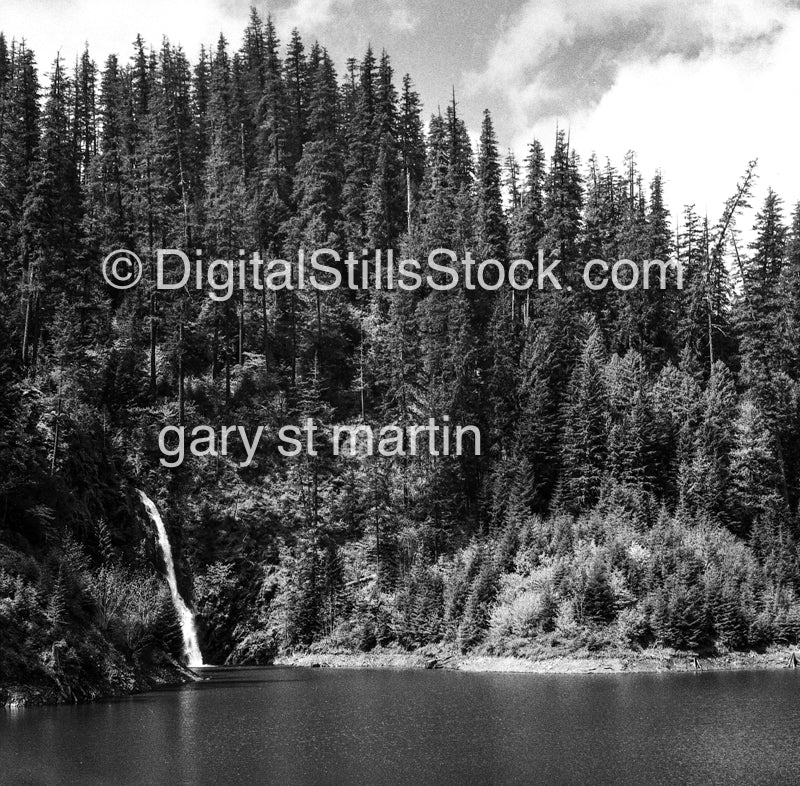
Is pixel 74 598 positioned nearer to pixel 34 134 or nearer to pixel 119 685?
pixel 119 685

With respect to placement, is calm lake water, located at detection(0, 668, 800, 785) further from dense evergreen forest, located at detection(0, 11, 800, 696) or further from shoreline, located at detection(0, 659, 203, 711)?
dense evergreen forest, located at detection(0, 11, 800, 696)

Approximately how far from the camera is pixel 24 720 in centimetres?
3744

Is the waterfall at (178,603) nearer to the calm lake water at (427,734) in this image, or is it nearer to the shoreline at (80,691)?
the shoreline at (80,691)

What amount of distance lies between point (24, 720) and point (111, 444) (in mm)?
33458

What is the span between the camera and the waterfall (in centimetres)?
6247

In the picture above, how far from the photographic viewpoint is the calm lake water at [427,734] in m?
28.7

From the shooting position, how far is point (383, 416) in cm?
7825

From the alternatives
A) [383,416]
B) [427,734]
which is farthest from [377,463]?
[427,734]

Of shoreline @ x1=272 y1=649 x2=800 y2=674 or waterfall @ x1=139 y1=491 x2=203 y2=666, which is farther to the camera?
waterfall @ x1=139 y1=491 x2=203 y2=666

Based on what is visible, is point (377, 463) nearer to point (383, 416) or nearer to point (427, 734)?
point (383, 416)

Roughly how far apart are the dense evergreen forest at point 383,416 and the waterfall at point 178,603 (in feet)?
3.73

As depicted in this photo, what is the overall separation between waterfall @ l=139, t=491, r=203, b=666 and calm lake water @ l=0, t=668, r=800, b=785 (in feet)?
44.6

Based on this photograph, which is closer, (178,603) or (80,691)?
(80,691)

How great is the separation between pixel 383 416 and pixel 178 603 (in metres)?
24.8
